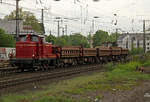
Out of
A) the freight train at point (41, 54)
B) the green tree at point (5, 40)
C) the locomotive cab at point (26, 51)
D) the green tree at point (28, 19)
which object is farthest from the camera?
the green tree at point (28, 19)

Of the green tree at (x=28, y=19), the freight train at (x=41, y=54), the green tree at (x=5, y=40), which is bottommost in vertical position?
the freight train at (x=41, y=54)

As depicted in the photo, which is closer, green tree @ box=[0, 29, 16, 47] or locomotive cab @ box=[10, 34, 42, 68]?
locomotive cab @ box=[10, 34, 42, 68]

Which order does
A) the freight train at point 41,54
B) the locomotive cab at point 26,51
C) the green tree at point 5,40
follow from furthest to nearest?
the green tree at point 5,40
the freight train at point 41,54
the locomotive cab at point 26,51

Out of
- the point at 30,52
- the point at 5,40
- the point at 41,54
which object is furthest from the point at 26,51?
the point at 5,40

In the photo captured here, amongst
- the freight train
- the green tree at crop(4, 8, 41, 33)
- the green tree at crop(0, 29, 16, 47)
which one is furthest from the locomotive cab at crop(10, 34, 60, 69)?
the green tree at crop(4, 8, 41, 33)

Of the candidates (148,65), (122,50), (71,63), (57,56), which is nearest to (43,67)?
(57,56)

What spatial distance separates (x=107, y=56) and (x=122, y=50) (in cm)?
732

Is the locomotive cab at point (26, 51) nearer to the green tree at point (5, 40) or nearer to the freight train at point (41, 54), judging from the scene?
the freight train at point (41, 54)

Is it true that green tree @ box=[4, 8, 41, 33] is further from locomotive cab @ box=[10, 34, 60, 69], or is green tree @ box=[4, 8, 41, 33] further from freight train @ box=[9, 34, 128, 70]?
locomotive cab @ box=[10, 34, 60, 69]

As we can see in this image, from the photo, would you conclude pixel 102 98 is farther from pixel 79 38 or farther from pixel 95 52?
pixel 79 38

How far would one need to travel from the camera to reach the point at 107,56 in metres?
36.7

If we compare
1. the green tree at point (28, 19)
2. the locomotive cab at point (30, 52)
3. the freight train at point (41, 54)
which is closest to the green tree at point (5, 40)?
the freight train at point (41, 54)

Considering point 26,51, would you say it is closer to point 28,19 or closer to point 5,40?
point 5,40

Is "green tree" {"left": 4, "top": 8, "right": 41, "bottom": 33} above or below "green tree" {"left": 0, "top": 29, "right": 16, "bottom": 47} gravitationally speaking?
above
